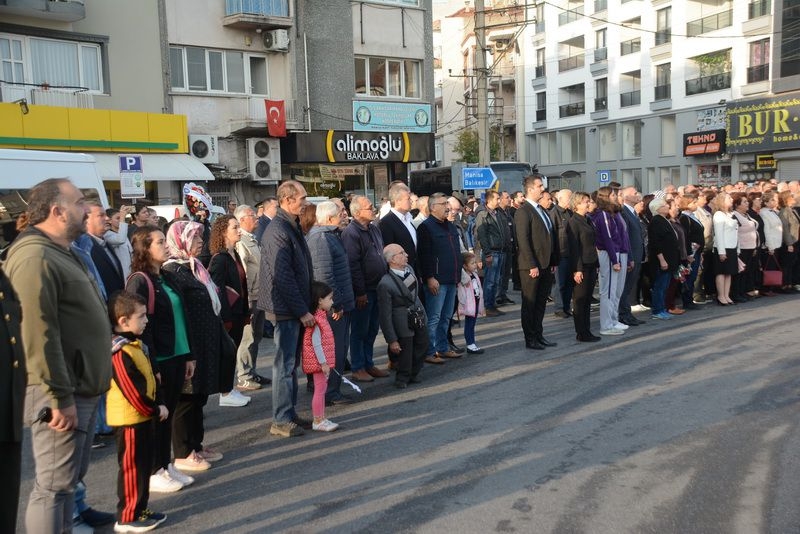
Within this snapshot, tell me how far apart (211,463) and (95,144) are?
1647cm

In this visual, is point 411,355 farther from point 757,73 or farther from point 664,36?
point 664,36

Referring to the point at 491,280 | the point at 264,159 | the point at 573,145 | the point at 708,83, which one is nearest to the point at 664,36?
the point at 708,83

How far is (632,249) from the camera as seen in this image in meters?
11.9

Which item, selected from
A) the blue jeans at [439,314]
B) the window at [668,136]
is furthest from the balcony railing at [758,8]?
the blue jeans at [439,314]

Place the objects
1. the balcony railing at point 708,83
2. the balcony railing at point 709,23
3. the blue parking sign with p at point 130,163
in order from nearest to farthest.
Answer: the blue parking sign with p at point 130,163
the balcony railing at point 709,23
the balcony railing at point 708,83

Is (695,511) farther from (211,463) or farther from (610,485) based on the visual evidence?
(211,463)

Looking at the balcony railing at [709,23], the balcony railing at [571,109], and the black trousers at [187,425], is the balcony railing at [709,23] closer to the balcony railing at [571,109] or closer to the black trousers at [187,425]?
the balcony railing at [571,109]

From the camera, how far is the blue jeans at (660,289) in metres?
12.4

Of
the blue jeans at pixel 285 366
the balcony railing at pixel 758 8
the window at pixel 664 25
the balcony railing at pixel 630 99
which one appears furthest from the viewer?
the balcony railing at pixel 630 99

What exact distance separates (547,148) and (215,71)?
37.3m

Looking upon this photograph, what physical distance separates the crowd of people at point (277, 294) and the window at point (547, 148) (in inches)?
1644

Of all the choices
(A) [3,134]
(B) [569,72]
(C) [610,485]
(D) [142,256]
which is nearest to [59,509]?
(D) [142,256]

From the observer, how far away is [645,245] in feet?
42.8

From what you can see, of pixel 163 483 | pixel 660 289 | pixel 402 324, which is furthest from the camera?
pixel 660 289
